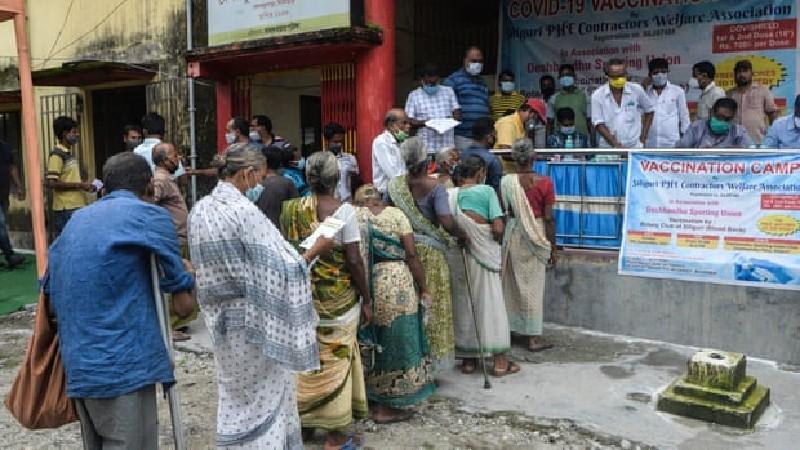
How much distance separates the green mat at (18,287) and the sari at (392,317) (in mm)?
5342

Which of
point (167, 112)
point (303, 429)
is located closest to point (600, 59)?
point (167, 112)

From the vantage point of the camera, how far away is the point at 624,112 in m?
7.15

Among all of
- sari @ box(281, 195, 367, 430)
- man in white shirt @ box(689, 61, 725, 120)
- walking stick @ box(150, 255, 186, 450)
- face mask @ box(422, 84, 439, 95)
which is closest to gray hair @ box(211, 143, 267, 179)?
walking stick @ box(150, 255, 186, 450)

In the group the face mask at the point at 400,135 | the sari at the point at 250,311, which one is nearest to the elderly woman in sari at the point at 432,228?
the face mask at the point at 400,135

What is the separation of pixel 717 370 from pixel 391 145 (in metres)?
3.23

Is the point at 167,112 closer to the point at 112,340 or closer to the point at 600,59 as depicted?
the point at 600,59

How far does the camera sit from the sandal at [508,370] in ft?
17.6

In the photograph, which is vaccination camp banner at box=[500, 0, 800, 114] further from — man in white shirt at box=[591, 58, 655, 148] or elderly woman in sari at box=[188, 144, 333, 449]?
elderly woman in sari at box=[188, 144, 333, 449]

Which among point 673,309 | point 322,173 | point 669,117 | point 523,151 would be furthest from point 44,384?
point 669,117

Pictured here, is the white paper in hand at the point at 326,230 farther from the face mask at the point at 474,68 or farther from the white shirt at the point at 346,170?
the face mask at the point at 474,68

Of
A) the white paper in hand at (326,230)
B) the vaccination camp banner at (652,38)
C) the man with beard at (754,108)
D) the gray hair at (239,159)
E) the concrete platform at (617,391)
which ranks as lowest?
the concrete platform at (617,391)

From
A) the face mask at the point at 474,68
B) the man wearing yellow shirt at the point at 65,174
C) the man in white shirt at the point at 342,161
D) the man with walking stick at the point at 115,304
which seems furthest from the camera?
the man wearing yellow shirt at the point at 65,174

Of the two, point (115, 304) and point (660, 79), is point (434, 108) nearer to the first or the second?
point (660, 79)

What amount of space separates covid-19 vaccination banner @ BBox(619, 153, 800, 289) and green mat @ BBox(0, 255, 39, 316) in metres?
6.51
